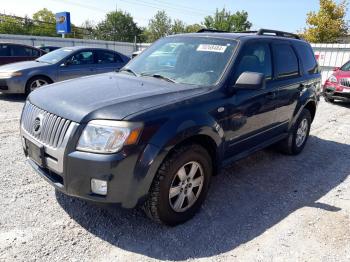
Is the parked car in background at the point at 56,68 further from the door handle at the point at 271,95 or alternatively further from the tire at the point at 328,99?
the tire at the point at 328,99

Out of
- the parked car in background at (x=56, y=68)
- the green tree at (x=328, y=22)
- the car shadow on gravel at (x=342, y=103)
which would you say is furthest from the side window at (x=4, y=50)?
the green tree at (x=328, y=22)

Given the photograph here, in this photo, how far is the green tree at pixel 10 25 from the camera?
46.9 meters

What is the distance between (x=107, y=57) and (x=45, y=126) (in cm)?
718

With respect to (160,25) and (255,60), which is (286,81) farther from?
(160,25)

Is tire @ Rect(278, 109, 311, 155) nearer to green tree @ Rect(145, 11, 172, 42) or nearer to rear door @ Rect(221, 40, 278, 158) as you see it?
rear door @ Rect(221, 40, 278, 158)

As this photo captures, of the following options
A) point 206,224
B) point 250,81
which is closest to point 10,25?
point 250,81

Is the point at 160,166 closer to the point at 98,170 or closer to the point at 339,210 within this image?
the point at 98,170

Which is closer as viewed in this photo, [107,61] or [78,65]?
[78,65]

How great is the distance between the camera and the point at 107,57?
947cm

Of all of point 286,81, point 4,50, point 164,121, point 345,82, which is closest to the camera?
point 164,121

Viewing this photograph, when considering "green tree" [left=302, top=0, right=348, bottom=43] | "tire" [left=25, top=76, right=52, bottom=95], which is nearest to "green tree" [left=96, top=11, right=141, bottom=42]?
"green tree" [left=302, top=0, right=348, bottom=43]

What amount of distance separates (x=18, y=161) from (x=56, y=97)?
183cm

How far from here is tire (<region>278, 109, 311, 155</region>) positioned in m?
4.96

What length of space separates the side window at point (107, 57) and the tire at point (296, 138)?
20.4ft
